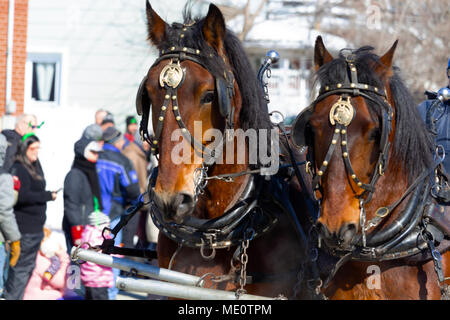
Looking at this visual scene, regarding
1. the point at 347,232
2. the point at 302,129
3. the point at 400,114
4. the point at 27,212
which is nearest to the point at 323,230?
the point at 347,232

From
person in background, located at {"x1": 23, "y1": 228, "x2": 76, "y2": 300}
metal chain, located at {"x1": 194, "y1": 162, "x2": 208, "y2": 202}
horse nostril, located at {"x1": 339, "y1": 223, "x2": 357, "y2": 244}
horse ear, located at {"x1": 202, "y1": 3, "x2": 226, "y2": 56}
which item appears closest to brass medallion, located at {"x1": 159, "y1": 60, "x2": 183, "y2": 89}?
horse ear, located at {"x1": 202, "y1": 3, "x2": 226, "y2": 56}

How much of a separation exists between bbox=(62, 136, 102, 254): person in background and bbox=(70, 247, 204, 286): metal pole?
3.79 metres

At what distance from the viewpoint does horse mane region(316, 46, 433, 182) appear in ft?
12.4

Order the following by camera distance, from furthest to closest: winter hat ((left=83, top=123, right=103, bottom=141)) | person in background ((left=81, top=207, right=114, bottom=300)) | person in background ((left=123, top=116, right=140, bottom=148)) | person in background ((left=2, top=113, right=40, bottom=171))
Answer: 1. person in background ((left=123, top=116, right=140, bottom=148))
2. person in background ((left=2, top=113, right=40, bottom=171))
3. winter hat ((left=83, top=123, right=103, bottom=141))
4. person in background ((left=81, top=207, right=114, bottom=300))

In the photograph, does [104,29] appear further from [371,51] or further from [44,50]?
[371,51]

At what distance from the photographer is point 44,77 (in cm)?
1476

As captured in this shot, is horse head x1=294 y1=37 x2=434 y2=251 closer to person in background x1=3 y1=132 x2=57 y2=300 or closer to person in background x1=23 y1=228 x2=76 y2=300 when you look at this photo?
person in background x1=3 y1=132 x2=57 y2=300

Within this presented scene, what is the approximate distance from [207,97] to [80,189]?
180 inches

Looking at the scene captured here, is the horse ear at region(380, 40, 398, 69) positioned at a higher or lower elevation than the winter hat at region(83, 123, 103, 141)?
higher

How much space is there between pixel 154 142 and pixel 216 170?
1.44 feet

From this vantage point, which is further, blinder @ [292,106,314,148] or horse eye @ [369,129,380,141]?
blinder @ [292,106,314,148]

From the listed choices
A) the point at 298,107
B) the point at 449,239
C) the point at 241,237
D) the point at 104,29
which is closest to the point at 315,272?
the point at 241,237

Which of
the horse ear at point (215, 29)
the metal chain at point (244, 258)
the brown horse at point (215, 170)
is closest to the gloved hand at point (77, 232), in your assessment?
the brown horse at point (215, 170)

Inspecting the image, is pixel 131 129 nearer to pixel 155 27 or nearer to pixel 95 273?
pixel 95 273
